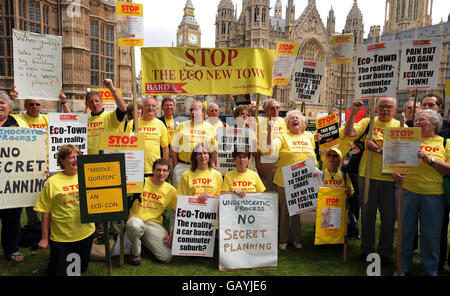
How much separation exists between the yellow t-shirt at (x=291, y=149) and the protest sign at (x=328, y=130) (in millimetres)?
651

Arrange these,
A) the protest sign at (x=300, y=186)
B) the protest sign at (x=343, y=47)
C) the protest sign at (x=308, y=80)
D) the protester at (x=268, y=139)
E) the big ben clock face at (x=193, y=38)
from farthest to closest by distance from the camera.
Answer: the big ben clock face at (x=193, y=38), the protest sign at (x=308, y=80), the protest sign at (x=343, y=47), the protester at (x=268, y=139), the protest sign at (x=300, y=186)

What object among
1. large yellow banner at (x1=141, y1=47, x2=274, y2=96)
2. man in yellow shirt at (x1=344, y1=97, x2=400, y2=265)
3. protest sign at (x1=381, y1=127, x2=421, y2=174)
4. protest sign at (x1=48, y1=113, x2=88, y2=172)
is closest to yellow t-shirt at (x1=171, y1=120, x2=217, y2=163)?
large yellow banner at (x1=141, y1=47, x2=274, y2=96)

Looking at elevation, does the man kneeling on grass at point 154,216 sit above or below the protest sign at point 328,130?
below

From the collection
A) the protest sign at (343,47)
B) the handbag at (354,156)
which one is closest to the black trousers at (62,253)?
the handbag at (354,156)

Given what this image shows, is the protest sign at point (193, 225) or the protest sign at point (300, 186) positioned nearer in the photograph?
the protest sign at point (193, 225)

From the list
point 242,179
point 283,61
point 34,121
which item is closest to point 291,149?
point 242,179

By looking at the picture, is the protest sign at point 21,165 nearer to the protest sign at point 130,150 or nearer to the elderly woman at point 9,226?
the elderly woman at point 9,226

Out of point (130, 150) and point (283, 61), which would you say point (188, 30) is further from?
point (130, 150)

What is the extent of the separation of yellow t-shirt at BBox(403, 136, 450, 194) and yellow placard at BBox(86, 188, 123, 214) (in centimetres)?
346

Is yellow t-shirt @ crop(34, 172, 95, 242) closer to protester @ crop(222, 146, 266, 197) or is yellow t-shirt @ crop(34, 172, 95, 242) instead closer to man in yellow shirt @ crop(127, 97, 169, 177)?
man in yellow shirt @ crop(127, 97, 169, 177)

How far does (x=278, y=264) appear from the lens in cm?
415

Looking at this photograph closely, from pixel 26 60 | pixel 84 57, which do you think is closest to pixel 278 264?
pixel 26 60

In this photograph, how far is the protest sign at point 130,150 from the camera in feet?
12.4
